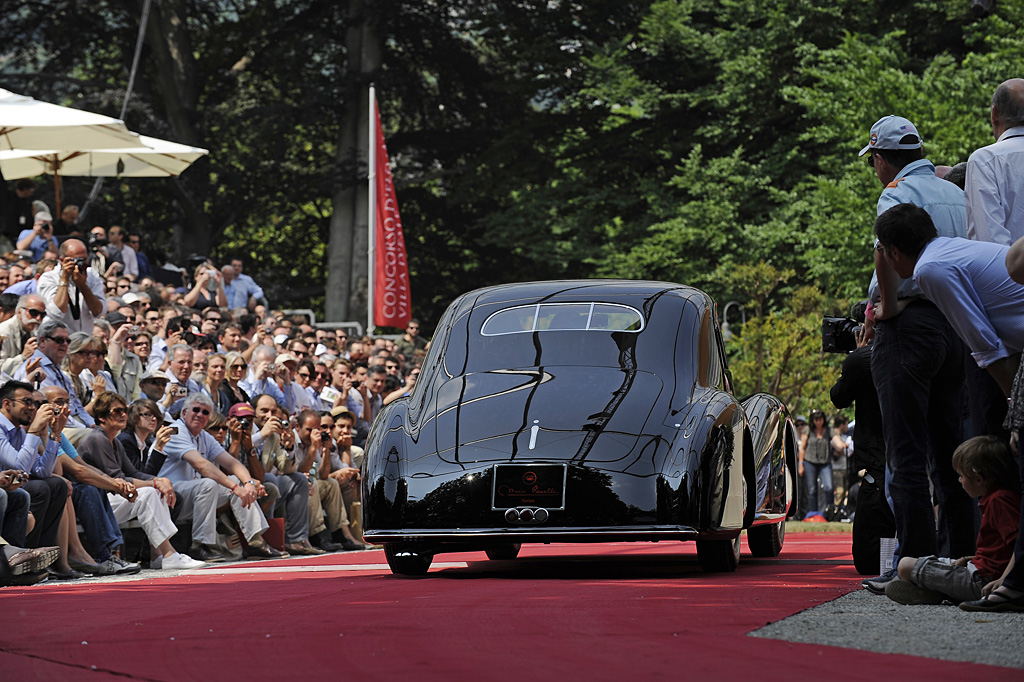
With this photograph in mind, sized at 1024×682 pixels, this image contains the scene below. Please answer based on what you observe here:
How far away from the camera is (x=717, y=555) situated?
33.6 ft

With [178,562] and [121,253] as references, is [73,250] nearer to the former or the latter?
[178,562]

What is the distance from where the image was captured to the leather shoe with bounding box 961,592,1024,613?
6.74 metres

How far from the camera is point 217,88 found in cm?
4891

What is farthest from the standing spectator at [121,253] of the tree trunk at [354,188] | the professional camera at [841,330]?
the tree trunk at [354,188]

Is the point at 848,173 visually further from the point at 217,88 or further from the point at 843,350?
the point at 843,350

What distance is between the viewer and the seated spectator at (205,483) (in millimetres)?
13820

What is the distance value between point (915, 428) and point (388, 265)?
27241 millimetres

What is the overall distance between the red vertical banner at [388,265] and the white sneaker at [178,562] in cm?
2049

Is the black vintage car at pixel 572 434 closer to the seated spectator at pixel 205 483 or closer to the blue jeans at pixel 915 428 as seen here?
the blue jeans at pixel 915 428

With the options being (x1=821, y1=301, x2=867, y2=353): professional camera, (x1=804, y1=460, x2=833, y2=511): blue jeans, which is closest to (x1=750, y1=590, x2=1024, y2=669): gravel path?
(x1=821, y1=301, x2=867, y2=353): professional camera

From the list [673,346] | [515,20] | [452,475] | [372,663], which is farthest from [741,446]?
[515,20]

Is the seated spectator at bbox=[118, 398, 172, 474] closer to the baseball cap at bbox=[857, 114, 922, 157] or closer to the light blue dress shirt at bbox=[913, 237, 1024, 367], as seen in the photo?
the baseball cap at bbox=[857, 114, 922, 157]

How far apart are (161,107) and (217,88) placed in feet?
6.04

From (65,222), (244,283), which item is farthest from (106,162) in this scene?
(244,283)
